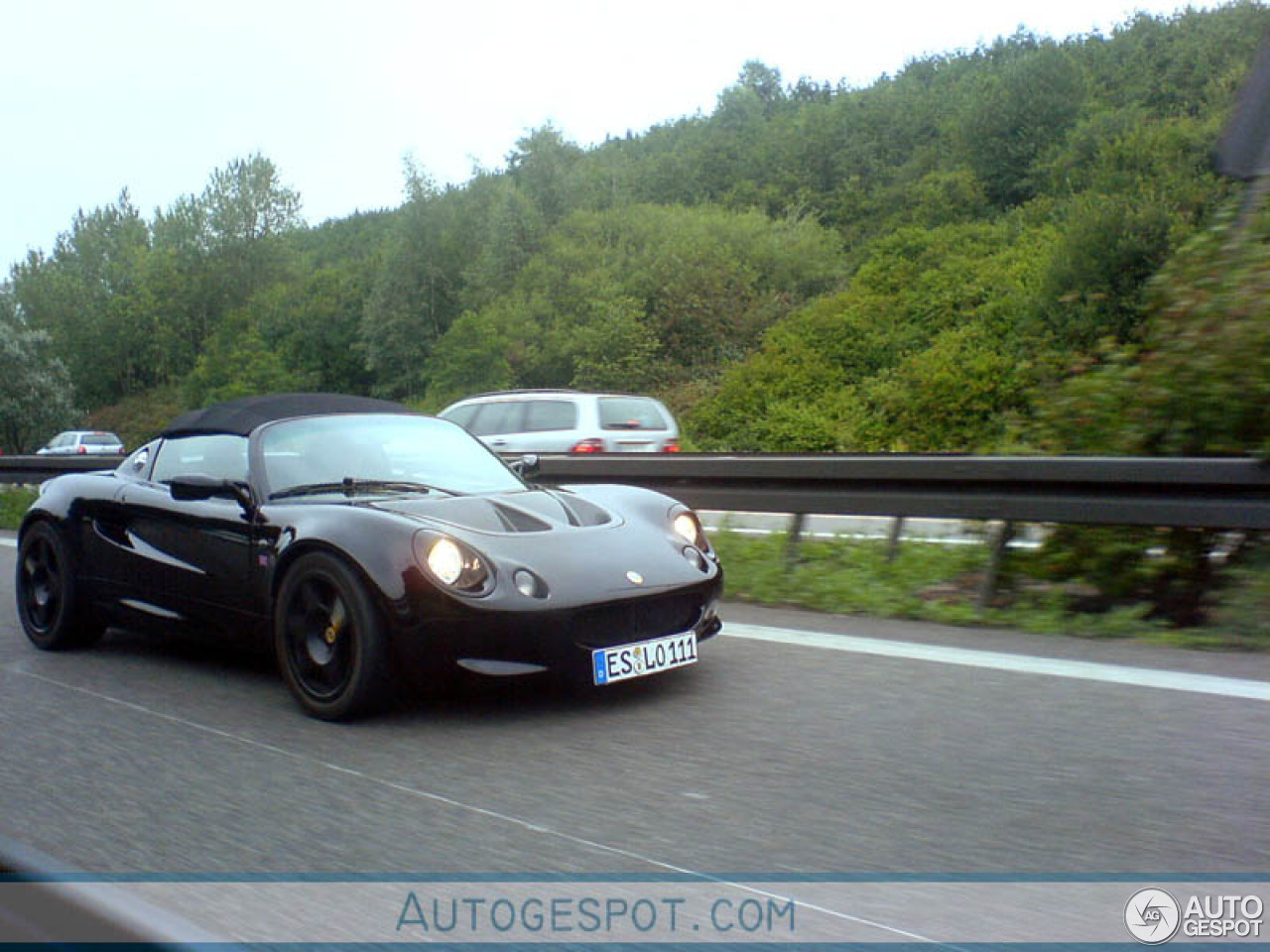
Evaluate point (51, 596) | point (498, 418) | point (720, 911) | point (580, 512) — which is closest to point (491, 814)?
point (720, 911)

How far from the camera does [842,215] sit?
80375 mm

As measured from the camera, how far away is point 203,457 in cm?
612

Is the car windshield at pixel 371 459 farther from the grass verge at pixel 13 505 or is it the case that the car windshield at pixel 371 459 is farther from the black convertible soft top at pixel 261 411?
the grass verge at pixel 13 505

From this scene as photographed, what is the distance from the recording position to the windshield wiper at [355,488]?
557 cm

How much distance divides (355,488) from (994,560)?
353 cm

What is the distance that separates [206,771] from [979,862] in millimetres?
2500

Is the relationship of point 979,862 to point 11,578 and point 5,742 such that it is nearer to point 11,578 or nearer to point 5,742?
point 5,742

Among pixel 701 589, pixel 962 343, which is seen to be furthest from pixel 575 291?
pixel 701 589

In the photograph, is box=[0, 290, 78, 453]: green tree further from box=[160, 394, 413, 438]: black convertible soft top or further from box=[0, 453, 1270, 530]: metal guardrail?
box=[160, 394, 413, 438]: black convertible soft top

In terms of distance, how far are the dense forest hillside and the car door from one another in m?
4.82

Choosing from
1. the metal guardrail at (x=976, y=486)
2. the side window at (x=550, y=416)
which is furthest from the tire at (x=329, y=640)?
the side window at (x=550, y=416)

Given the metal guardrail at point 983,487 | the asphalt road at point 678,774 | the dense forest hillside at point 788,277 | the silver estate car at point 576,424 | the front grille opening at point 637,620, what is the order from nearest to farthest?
the asphalt road at point 678,774, the front grille opening at point 637,620, the metal guardrail at point 983,487, the dense forest hillside at point 788,277, the silver estate car at point 576,424

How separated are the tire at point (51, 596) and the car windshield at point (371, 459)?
1.54 meters

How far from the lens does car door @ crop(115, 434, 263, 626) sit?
553 cm
